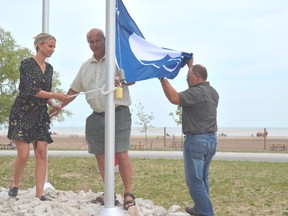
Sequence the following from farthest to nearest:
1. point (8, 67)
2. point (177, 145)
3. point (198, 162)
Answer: point (177, 145) → point (8, 67) → point (198, 162)

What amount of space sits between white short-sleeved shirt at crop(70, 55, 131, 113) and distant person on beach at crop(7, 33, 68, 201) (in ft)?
0.87

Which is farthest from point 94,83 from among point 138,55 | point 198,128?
point 198,128

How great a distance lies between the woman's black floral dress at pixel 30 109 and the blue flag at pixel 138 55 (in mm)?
830

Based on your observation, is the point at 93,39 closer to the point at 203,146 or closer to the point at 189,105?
the point at 189,105

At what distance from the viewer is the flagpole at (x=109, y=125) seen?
15.9 ft

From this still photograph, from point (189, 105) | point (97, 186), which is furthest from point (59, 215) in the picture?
point (97, 186)

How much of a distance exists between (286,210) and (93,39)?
146 inches

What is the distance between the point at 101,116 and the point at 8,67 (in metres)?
19.8

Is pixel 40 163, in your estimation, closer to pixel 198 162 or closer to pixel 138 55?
pixel 138 55

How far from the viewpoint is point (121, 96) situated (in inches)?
195

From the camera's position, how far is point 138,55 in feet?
17.2

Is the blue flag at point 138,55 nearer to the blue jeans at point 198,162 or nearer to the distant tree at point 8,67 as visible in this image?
the blue jeans at point 198,162

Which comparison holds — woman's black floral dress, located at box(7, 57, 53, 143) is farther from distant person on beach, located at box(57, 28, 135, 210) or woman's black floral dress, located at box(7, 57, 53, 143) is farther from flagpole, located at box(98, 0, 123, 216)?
flagpole, located at box(98, 0, 123, 216)

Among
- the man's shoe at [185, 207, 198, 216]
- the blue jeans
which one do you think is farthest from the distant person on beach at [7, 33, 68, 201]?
the man's shoe at [185, 207, 198, 216]
